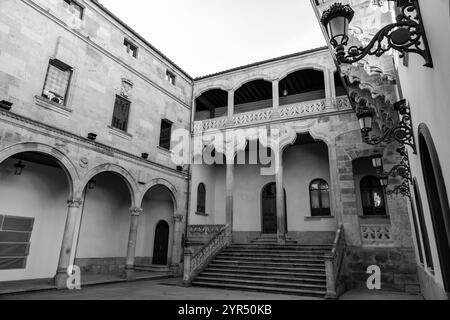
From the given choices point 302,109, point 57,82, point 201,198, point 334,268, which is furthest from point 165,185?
point 334,268

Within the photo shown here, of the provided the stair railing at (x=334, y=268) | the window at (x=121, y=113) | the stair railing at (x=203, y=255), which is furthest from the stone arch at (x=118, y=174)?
the stair railing at (x=334, y=268)

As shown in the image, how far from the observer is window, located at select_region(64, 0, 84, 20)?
1071cm

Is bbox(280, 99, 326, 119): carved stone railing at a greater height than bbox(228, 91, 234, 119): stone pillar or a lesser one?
lesser

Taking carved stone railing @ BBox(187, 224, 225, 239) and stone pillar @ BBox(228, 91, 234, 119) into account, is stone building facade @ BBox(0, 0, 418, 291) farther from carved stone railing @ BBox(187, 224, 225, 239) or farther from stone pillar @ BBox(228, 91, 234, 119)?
carved stone railing @ BBox(187, 224, 225, 239)

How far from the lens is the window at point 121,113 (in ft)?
39.8

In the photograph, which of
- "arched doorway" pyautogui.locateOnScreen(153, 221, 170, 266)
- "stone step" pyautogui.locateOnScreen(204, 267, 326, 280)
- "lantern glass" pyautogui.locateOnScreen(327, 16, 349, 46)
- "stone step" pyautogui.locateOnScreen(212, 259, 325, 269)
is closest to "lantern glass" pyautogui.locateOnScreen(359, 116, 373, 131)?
"lantern glass" pyautogui.locateOnScreen(327, 16, 349, 46)

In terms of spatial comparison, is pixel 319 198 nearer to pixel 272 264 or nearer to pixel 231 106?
pixel 272 264

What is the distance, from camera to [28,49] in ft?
30.0

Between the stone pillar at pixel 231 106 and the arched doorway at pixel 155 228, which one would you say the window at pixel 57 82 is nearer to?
the arched doorway at pixel 155 228

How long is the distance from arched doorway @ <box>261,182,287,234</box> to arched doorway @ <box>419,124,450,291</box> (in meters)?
11.7

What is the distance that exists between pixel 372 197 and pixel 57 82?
45.5 ft
